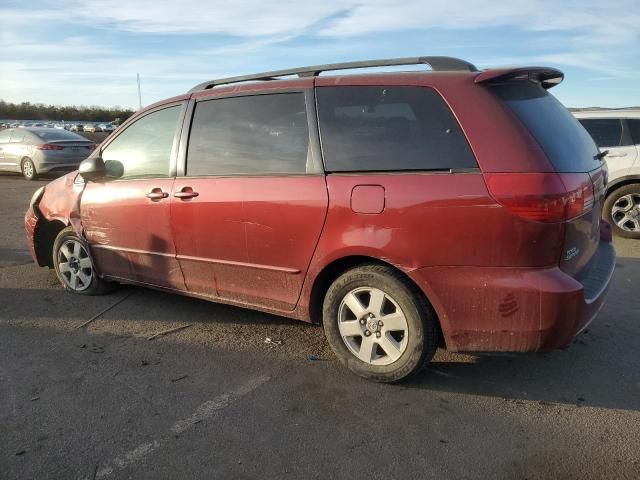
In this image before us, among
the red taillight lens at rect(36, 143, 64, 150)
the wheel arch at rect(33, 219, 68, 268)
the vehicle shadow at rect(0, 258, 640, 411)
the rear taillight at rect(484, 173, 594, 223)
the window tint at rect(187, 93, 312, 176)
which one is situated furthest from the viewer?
the red taillight lens at rect(36, 143, 64, 150)

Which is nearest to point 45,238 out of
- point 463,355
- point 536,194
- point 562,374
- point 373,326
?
point 373,326

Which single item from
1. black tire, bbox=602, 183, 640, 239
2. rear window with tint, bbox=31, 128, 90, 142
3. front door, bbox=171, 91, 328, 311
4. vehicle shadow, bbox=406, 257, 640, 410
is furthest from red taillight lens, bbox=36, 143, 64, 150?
vehicle shadow, bbox=406, 257, 640, 410

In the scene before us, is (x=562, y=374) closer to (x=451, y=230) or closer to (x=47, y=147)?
(x=451, y=230)

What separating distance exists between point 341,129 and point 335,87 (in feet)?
0.99

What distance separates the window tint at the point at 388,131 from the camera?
9.89 ft

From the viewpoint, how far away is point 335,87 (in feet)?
11.3

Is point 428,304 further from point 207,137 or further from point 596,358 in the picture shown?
point 207,137

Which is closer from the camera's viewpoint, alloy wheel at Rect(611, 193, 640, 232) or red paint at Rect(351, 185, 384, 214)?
red paint at Rect(351, 185, 384, 214)

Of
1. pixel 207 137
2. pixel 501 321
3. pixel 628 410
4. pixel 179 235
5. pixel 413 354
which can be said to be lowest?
pixel 628 410

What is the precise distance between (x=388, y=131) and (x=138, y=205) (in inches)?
85.5

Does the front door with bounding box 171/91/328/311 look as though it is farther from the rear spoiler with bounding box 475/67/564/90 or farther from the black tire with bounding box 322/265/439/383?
the rear spoiler with bounding box 475/67/564/90

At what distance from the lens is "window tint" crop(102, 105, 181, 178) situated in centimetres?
425

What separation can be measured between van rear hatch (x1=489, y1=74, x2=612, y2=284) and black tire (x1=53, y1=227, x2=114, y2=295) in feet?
12.4

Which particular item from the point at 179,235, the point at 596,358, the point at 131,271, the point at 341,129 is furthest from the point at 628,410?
the point at 131,271
